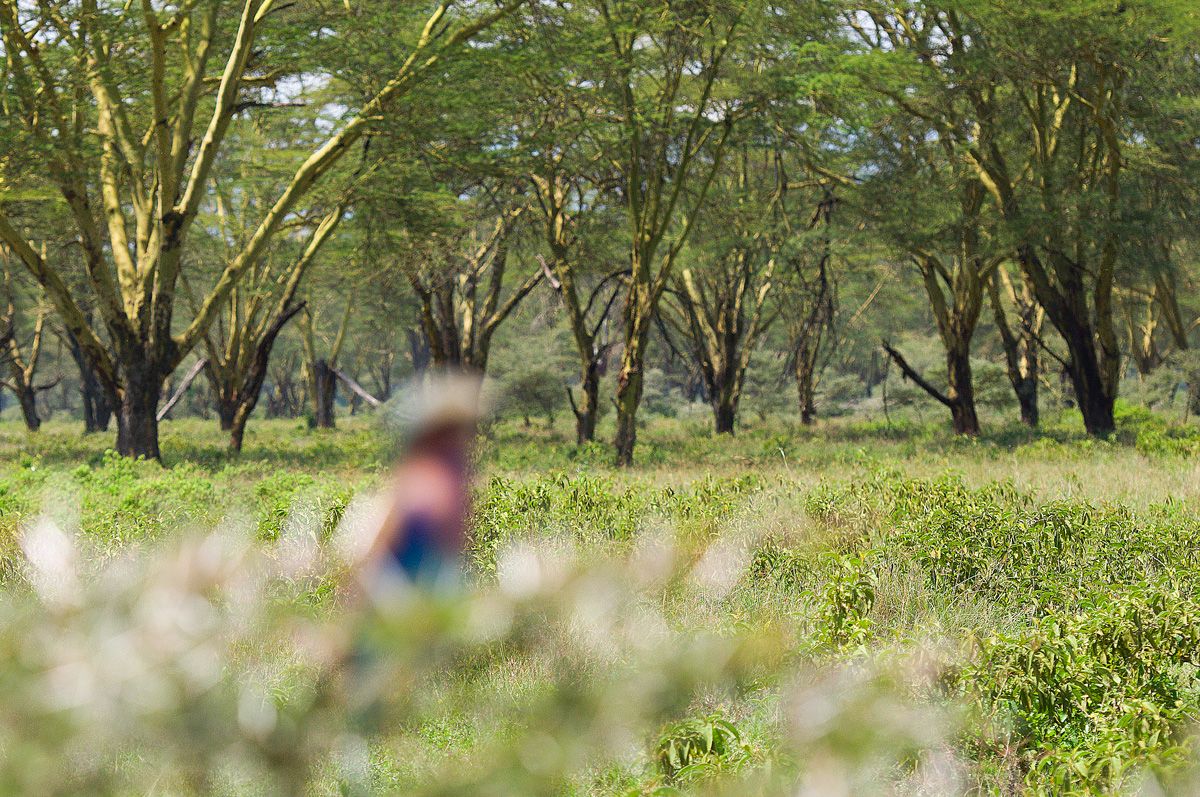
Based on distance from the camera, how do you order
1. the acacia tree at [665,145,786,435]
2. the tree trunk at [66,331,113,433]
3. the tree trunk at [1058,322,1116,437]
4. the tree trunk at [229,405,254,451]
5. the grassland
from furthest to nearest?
the tree trunk at [66,331,113,433] → the acacia tree at [665,145,786,435] → the tree trunk at [229,405,254,451] → the tree trunk at [1058,322,1116,437] → the grassland

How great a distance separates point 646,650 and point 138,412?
10.1 meters

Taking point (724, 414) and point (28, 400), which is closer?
point (724, 414)

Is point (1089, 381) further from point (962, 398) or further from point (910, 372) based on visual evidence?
point (910, 372)

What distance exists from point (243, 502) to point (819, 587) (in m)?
4.77

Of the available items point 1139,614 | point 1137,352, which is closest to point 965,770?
point 1139,614

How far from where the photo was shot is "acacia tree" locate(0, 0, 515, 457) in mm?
11914

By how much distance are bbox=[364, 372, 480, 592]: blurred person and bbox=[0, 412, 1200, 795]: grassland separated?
0.69 feet

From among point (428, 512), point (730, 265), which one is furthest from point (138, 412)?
point (730, 265)

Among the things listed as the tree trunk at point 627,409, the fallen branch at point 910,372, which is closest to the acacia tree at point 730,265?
the fallen branch at point 910,372

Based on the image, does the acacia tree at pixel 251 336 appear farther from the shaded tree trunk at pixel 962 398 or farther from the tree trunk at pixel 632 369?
the shaded tree trunk at pixel 962 398

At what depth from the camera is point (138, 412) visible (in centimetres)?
1321

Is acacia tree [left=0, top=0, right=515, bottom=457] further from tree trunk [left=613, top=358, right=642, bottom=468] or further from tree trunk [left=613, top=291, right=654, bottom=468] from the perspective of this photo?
tree trunk [left=613, top=358, right=642, bottom=468]

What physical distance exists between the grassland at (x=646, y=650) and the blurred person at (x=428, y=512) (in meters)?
0.21

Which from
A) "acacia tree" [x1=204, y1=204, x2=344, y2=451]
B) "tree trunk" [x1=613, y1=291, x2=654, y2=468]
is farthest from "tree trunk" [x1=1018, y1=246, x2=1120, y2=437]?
"acacia tree" [x1=204, y1=204, x2=344, y2=451]
